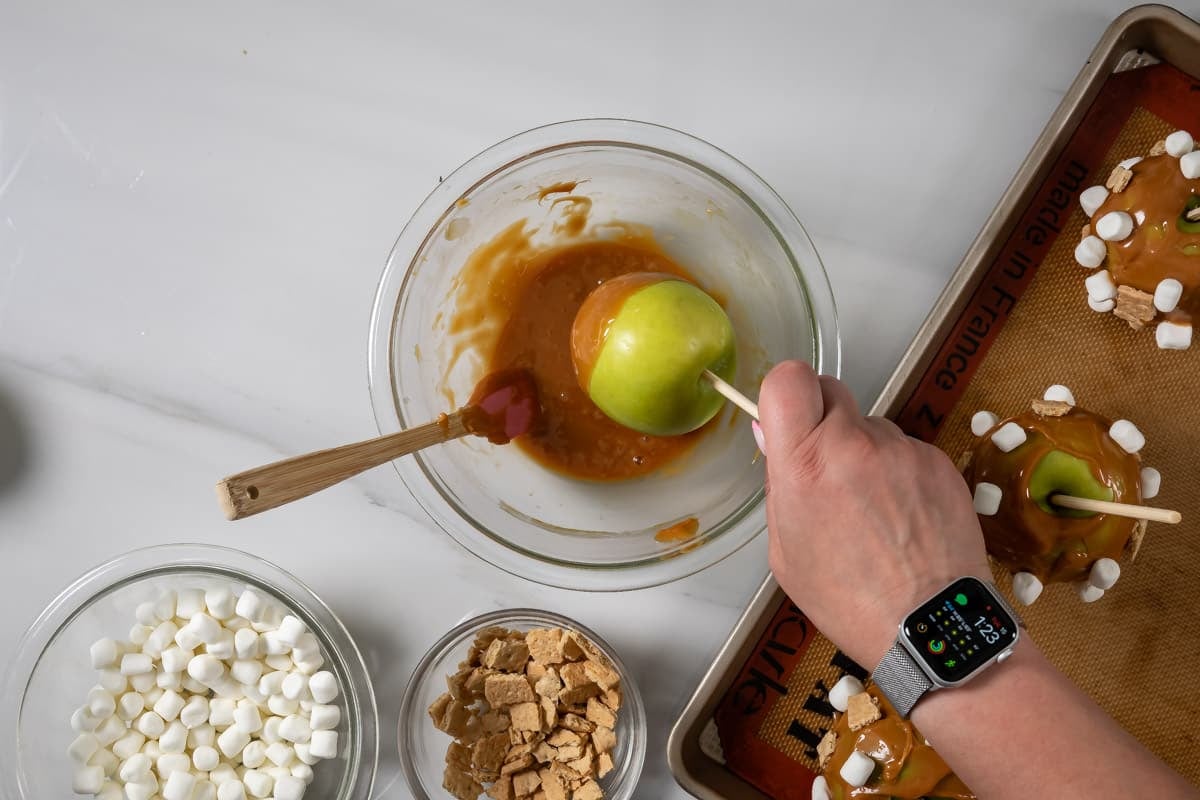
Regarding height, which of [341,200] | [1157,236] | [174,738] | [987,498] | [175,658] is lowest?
[174,738]

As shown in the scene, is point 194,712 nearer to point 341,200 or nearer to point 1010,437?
point 341,200

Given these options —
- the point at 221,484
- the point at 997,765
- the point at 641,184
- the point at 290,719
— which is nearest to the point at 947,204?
the point at 641,184

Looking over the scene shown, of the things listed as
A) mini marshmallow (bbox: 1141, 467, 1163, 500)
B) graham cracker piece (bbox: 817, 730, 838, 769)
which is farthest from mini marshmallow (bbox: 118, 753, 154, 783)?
mini marshmallow (bbox: 1141, 467, 1163, 500)

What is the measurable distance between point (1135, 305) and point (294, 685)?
4.70ft

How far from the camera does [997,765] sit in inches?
47.4

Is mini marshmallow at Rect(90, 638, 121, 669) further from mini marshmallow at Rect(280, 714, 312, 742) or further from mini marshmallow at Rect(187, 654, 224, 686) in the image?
mini marshmallow at Rect(280, 714, 312, 742)

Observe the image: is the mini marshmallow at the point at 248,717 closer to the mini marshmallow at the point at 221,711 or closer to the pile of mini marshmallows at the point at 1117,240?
the mini marshmallow at the point at 221,711

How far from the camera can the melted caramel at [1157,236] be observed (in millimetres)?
1432

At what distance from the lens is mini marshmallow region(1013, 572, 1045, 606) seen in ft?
4.69

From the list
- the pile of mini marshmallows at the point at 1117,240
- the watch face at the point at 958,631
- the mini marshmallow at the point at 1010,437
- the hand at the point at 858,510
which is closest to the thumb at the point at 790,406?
the hand at the point at 858,510

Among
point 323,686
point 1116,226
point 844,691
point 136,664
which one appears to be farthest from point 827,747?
point 136,664

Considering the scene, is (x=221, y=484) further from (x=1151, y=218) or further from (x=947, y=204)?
(x=1151, y=218)

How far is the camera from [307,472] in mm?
1184

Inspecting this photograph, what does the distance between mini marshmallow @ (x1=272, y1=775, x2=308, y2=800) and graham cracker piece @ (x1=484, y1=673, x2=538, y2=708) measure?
13.7 inches
